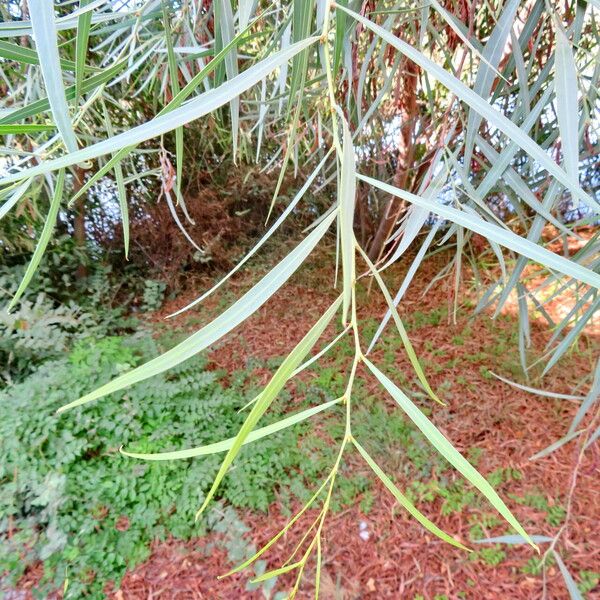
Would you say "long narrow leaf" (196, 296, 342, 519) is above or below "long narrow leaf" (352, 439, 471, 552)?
above

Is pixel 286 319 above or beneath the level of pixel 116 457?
beneath

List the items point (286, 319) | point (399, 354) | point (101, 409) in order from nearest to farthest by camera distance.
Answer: point (101, 409), point (399, 354), point (286, 319)

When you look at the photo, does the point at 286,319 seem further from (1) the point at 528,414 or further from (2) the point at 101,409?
(1) the point at 528,414

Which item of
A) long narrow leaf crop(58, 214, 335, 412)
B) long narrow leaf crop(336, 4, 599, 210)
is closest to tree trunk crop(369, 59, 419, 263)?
long narrow leaf crop(336, 4, 599, 210)

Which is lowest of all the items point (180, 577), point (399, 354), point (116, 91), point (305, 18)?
point (180, 577)

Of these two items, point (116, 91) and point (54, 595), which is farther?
point (116, 91)

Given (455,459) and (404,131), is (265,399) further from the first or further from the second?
(404,131)

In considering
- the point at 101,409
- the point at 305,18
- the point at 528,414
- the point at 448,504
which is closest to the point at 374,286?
the point at 528,414

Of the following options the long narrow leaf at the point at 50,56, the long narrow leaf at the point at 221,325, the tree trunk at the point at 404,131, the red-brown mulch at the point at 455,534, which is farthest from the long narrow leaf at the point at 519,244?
the red-brown mulch at the point at 455,534

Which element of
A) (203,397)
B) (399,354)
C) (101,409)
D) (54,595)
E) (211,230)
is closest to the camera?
(54,595)

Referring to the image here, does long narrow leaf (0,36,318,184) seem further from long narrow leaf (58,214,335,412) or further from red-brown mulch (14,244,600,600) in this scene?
red-brown mulch (14,244,600,600)

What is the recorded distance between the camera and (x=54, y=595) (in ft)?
3.30

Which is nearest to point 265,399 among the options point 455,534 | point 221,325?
point 221,325

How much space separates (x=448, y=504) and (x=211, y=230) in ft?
5.97
